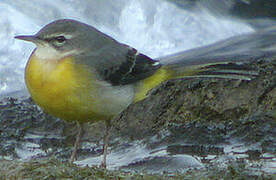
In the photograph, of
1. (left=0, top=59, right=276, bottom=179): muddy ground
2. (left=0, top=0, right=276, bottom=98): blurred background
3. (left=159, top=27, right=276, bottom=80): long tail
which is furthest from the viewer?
(left=0, top=0, right=276, bottom=98): blurred background

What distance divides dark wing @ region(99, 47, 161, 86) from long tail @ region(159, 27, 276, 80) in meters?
0.33

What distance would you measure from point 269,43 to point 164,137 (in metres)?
4.73

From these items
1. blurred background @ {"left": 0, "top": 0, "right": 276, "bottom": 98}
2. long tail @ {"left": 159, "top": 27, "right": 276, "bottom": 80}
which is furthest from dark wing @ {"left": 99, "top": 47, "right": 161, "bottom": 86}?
blurred background @ {"left": 0, "top": 0, "right": 276, "bottom": 98}

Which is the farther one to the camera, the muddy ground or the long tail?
the long tail

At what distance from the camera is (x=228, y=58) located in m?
9.61

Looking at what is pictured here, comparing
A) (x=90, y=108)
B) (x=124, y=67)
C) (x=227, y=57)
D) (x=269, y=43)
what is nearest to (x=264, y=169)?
(x=90, y=108)

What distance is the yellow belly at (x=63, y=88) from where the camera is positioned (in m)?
5.46

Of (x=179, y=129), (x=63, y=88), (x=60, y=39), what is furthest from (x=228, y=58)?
(x=63, y=88)

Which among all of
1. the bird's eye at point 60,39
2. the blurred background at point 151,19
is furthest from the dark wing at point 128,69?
the blurred background at point 151,19

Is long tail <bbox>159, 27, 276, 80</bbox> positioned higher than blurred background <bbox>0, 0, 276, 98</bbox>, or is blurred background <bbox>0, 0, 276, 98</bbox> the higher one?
blurred background <bbox>0, 0, 276, 98</bbox>

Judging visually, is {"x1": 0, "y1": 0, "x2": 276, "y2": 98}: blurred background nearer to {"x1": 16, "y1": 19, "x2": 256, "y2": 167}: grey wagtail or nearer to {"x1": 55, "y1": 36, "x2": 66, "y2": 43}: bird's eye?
{"x1": 16, "y1": 19, "x2": 256, "y2": 167}: grey wagtail

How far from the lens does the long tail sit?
21.1 ft

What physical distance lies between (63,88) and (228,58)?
4.92 meters

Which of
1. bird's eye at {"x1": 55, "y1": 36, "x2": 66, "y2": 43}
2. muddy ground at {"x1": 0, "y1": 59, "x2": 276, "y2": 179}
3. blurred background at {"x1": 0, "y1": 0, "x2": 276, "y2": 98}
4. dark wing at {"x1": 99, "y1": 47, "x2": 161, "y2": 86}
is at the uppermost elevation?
blurred background at {"x1": 0, "y1": 0, "x2": 276, "y2": 98}
